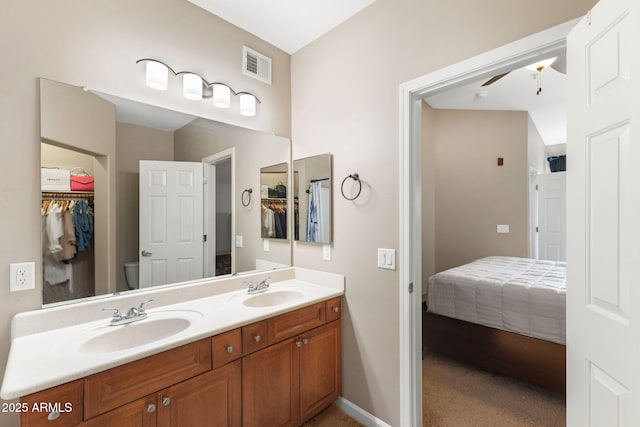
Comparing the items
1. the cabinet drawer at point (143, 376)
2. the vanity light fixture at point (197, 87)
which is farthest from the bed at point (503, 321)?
the vanity light fixture at point (197, 87)

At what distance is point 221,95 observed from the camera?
195cm

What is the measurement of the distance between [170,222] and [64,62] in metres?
0.94

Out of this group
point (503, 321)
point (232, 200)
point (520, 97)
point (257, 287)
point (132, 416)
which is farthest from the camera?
point (520, 97)

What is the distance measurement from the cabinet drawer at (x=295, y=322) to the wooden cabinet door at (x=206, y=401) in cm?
25

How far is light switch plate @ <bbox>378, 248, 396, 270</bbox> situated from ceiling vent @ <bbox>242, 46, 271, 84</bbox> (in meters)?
1.58

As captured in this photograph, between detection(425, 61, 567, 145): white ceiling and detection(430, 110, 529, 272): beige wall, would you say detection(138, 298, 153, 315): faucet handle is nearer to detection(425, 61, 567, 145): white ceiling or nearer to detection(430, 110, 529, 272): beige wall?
detection(425, 61, 567, 145): white ceiling

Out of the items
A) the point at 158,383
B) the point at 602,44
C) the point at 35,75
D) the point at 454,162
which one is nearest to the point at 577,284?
the point at 602,44

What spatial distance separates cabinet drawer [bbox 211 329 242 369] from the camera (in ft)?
4.48

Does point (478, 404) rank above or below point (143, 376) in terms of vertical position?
below

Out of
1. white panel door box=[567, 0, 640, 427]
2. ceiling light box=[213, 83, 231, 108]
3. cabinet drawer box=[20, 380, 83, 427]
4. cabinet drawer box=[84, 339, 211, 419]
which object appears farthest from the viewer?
ceiling light box=[213, 83, 231, 108]

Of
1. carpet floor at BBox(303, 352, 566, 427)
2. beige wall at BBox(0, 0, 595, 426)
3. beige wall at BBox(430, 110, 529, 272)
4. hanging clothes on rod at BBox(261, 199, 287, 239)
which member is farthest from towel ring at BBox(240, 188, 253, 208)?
beige wall at BBox(430, 110, 529, 272)

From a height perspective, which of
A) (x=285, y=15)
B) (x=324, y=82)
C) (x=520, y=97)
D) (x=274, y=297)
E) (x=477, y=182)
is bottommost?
(x=274, y=297)

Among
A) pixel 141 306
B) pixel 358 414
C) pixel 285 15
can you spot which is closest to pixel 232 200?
pixel 141 306

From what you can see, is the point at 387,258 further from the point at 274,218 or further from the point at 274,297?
the point at 274,218
